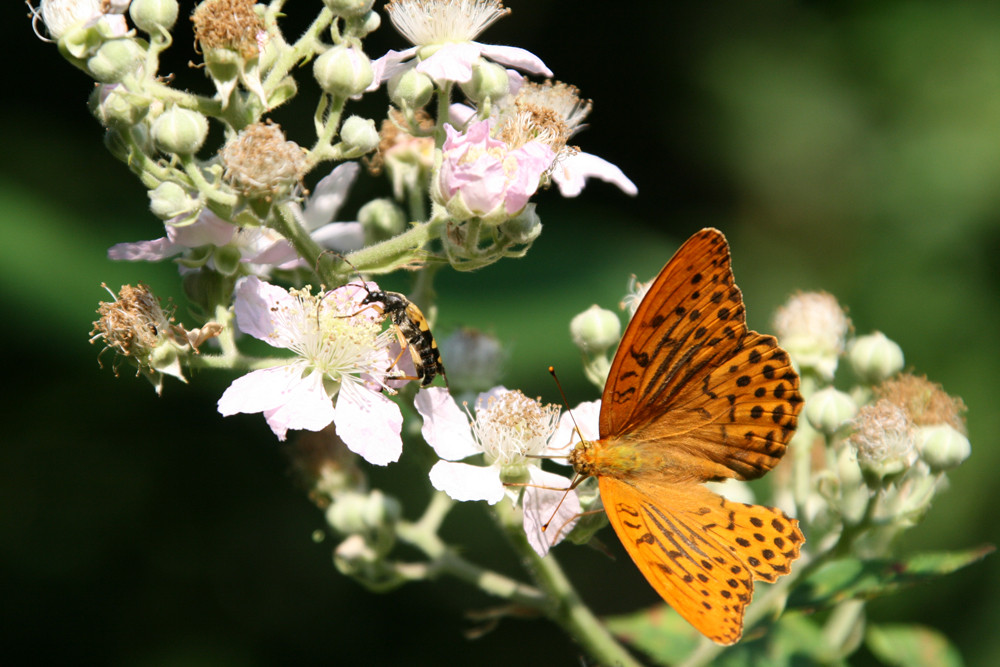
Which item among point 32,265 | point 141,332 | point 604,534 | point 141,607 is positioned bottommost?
point 141,607

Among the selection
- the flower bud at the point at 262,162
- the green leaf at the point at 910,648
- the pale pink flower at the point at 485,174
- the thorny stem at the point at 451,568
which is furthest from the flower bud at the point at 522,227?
the green leaf at the point at 910,648

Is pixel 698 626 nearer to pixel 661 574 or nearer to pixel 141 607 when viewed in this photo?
pixel 661 574

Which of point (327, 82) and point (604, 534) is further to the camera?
point (604, 534)

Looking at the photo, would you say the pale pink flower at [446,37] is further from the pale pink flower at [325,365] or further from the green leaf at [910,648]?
the green leaf at [910,648]

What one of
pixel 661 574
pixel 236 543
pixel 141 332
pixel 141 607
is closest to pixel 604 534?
pixel 236 543

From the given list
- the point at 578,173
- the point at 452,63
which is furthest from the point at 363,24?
the point at 578,173

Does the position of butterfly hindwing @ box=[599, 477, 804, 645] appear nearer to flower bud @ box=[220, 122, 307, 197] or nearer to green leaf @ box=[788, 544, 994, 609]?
green leaf @ box=[788, 544, 994, 609]

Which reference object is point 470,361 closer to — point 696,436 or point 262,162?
point 696,436
